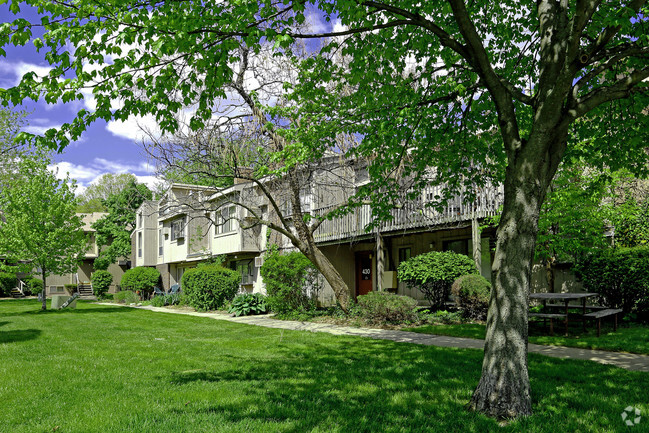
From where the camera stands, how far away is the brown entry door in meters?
22.2

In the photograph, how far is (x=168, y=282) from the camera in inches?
1522

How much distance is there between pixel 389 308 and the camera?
45.6 feet

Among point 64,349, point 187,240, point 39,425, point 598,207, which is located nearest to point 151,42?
point 39,425

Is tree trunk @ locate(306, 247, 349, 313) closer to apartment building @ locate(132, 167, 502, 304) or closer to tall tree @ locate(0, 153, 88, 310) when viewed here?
apartment building @ locate(132, 167, 502, 304)

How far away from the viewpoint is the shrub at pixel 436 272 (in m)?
14.9

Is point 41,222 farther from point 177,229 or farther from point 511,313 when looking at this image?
point 511,313

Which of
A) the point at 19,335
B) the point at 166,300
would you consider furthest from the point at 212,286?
the point at 19,335

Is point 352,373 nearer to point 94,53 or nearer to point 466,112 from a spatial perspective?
point 466,112

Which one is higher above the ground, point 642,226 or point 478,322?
point 642,226

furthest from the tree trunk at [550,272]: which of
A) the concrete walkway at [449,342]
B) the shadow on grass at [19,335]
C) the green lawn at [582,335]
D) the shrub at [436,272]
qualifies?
the shadow on grass at [19,335]

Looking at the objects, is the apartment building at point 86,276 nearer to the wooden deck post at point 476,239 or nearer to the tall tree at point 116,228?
the tall tree at point 116,228

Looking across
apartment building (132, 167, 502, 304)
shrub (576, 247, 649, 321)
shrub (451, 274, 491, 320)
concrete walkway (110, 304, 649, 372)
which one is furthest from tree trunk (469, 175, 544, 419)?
shrub (451, 274, 491, 320)

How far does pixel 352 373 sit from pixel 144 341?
636cm

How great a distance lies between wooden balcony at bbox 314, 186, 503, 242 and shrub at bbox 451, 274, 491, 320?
209 centimetres
